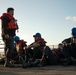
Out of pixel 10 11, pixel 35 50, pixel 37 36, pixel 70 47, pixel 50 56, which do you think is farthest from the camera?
pixel 37 36

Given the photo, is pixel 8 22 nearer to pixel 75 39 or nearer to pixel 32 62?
pixel 32 62

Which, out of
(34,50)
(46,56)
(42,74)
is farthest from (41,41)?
(42,74)

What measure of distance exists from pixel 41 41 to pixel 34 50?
57cm

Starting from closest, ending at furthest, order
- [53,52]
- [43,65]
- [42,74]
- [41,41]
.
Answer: [42,74] < [43,65] < [53,52] < [41,41]

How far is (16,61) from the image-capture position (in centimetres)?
881

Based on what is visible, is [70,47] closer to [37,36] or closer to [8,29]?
[37,36]

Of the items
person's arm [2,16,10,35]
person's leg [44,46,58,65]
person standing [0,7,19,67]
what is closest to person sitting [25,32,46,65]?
person's leg [44,46,58,65]

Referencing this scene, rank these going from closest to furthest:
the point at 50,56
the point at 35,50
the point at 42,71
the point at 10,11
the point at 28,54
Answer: the point at 42,71
the point at 50,56
the point at 10,11
the point at 35,50
the point at 28,54

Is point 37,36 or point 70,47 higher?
point 37,36

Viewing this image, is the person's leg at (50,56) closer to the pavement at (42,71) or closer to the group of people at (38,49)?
the group of people at (38,49)

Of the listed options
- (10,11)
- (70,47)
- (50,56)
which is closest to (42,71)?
(50,56)

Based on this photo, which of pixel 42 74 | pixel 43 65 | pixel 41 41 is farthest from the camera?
pixel 41 41

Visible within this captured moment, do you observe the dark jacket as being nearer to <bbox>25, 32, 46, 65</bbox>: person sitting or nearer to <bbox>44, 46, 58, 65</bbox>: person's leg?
<bbox>25, 32, 46, 65</bbox>: person sitting

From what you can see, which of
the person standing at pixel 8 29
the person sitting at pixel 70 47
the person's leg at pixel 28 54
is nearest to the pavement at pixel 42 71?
the person sitting at pixel 70 47
